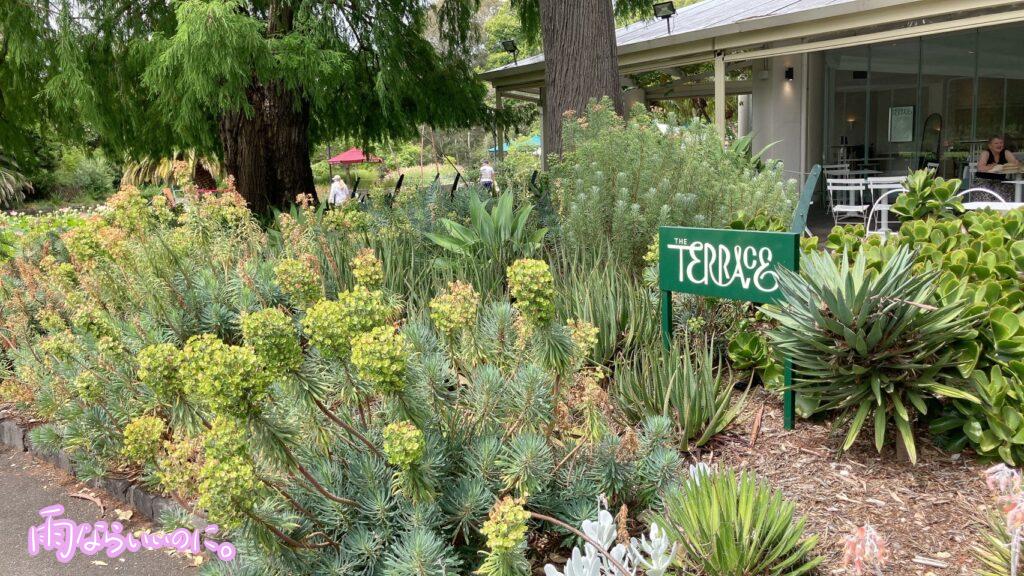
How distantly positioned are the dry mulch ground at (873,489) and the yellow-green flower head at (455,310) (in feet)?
3.92

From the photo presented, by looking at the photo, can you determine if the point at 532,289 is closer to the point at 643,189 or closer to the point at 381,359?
the point at 381,359

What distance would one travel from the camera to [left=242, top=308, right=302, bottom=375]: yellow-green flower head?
2398 millimetres

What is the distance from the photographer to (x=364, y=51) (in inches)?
381

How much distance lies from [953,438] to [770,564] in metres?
1.26

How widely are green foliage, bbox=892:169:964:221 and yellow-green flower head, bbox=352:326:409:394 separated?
12.2 ft

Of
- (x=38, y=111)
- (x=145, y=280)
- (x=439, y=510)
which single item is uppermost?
(x=38, y=111)

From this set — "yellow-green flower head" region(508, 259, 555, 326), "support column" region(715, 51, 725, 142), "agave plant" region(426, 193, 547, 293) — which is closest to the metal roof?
"support column" region(715, 51, 725, 142)

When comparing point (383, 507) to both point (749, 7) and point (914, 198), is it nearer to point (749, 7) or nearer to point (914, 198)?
point (914, 198)

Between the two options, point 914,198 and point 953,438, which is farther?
point 914,198

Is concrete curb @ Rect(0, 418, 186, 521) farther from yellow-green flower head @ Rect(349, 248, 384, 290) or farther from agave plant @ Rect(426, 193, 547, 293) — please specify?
agave plant @ Rect(426, 193, 547, 293)

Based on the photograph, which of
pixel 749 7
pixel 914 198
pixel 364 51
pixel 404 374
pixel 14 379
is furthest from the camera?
pixel 749 7

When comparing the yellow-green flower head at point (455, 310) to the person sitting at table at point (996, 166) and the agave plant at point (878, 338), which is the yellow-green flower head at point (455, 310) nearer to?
the agave plant at point (878, 338)

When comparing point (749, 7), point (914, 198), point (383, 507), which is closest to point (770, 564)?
point (383, 507)

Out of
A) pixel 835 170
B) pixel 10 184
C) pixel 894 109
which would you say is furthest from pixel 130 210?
pixel 10 184
